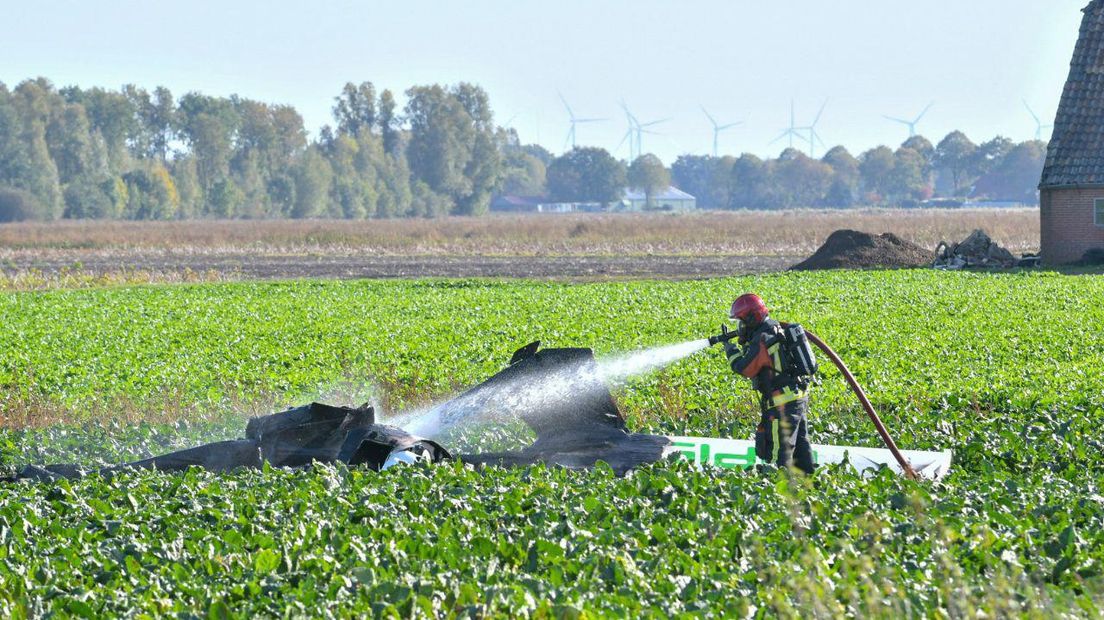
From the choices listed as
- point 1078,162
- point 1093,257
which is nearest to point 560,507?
point 1093,257

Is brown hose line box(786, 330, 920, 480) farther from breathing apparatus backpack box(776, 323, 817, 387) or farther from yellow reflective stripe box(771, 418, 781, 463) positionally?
yellow reflective stripe box(771, 418, 781, 463)

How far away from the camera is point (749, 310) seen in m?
9.77

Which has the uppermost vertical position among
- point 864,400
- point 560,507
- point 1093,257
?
point 864,400

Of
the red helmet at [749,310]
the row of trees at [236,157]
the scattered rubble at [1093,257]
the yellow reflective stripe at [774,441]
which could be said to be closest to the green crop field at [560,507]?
the yellow reflective stripe at [774,441]

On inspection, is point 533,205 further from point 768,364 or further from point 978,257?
point 768,364

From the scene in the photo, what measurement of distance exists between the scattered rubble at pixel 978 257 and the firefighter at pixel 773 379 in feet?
105

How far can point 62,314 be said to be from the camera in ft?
83.7

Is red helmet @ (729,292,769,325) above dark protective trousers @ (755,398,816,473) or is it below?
above

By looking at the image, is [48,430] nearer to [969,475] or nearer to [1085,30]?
[969,475]

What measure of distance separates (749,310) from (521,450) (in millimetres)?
2697

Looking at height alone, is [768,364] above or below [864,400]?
above

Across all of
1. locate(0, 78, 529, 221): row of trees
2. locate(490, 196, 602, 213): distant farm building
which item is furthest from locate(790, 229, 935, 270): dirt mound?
locate(490, 196, 602, 213): distant farm building

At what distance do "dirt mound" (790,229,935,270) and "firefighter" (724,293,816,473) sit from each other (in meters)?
33.4

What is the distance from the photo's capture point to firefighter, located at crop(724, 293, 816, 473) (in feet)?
32.0
